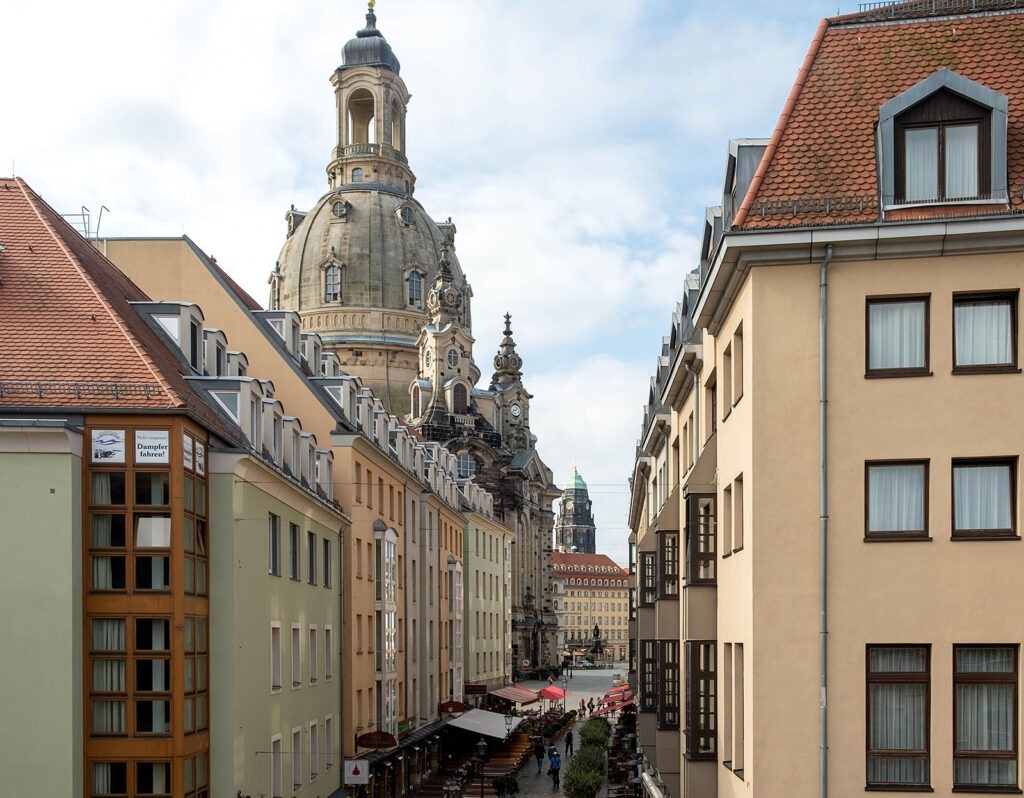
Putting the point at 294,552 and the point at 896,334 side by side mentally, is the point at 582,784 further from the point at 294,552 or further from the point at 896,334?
the point at 896,334

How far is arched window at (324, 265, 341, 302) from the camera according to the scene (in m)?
125

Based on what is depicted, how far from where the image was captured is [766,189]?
18.6 metres

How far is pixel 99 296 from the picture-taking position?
27109mm

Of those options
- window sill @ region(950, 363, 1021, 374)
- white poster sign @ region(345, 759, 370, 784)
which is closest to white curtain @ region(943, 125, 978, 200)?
window sill @ region(950, 363, 1021, 374)

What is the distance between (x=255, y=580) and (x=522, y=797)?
2553 cm

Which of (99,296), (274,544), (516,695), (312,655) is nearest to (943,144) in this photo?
(99,296)

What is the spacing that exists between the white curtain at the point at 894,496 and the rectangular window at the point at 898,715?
1518mm

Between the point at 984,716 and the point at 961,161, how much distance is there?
671 cm

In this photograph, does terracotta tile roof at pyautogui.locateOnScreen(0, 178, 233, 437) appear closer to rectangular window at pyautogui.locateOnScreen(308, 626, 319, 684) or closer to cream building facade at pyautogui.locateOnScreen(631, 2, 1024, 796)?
rectangular window at pyautogui.locateOnScreen(308, 626, 319, 684)

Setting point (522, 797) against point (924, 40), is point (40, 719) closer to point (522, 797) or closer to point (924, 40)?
point (924, 40)

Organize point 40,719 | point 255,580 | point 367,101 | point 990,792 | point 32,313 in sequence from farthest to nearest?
point 367,101, point 255,580, point 32,313, point 40,719, point 990,792

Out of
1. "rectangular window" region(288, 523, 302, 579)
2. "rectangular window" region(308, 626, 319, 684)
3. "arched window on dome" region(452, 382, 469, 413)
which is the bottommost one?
"rectangular window" region(308, 626, 319, 684)

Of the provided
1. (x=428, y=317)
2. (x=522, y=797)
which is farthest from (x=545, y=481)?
(x=522, y=797)

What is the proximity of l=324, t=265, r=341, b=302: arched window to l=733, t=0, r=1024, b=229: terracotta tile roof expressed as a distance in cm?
10662
